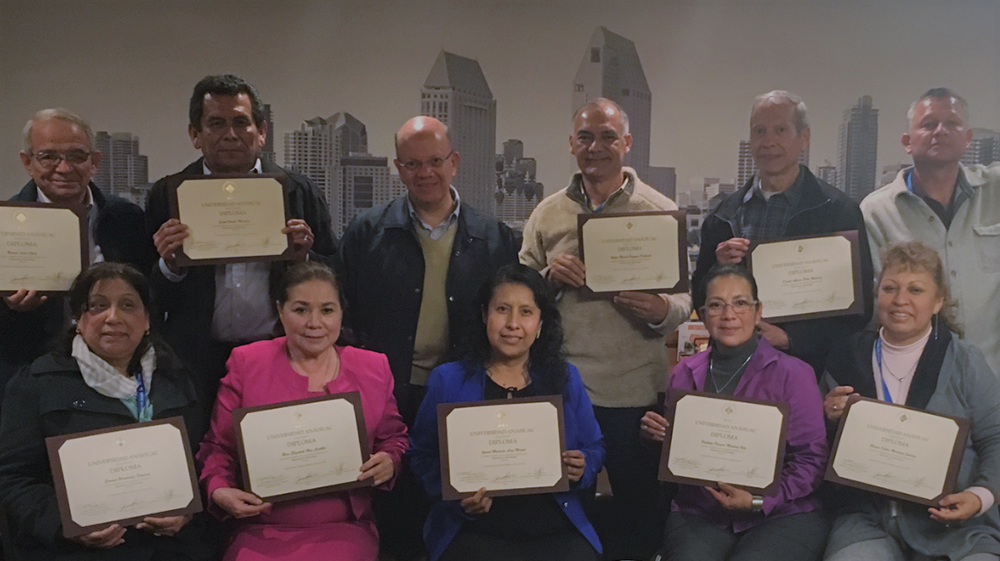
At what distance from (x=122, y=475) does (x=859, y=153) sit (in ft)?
13.1

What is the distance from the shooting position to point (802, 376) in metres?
2.47

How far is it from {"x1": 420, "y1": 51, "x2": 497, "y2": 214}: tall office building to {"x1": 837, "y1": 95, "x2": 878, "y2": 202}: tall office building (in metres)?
2.02

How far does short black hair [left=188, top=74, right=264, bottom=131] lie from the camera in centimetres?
256

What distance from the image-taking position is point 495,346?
2.47 metres

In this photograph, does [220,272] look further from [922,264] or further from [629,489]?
[922,264]

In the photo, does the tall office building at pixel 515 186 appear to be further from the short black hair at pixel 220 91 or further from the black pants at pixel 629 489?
the short black hair at pixel 220 91

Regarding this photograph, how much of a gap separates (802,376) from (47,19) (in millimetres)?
4203

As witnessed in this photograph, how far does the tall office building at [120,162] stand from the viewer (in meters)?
3.88

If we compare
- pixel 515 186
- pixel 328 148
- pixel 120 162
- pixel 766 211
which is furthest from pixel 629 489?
pixel 120 162

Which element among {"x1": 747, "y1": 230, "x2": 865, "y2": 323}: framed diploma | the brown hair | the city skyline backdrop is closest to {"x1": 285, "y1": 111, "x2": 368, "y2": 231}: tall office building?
the city skyline backdrop

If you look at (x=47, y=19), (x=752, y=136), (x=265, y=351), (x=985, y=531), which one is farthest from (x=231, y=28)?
(x=985, y=531)

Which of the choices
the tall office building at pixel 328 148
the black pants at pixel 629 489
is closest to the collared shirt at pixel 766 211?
the black pants at pixel 629 489

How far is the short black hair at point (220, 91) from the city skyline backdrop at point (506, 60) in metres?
1.29

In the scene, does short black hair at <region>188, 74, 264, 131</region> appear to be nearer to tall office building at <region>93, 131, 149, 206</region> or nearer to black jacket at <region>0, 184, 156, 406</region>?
black jacket at <region>0, 184, 156, 406</region>
